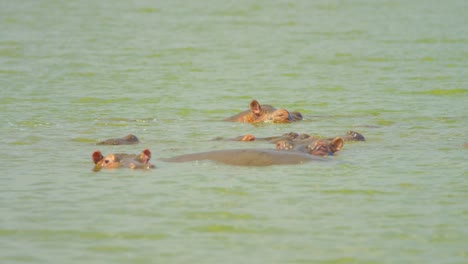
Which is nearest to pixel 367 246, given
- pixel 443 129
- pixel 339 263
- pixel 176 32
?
pixel 339 263

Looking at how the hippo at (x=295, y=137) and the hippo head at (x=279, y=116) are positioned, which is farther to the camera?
the hippo head at (x=279, y=116)

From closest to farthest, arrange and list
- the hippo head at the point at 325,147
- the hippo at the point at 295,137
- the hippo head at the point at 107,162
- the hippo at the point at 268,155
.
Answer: the hippo head at the point at 107,162 → the hippo at the point at 268,155 → the hippo head at the point at 325,147 → the hippo at the point at 295,137

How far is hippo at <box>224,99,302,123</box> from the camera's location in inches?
559

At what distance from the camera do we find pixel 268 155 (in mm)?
10281

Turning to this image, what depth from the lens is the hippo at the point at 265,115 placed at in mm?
14195

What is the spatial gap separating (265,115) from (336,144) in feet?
11.9

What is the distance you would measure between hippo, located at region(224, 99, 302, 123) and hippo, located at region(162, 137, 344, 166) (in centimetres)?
327

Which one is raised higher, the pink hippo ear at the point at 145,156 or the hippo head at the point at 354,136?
the pink hippo ear at the point at 145,156

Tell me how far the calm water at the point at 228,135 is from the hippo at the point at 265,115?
302 mm

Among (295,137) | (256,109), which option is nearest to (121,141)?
(295,137)

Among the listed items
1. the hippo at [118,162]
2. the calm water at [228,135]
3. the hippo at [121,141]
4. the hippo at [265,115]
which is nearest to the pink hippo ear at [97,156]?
the hippo at [118,162]

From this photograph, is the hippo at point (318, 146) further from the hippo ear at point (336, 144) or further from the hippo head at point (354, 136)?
the hippo head at point (354, 136)

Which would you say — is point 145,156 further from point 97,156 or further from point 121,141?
point 121,141

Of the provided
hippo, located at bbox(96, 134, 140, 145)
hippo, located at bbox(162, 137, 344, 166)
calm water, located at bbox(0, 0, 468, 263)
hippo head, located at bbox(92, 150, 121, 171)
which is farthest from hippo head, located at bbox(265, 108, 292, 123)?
hippo head, located at bbox(92, 150, 121, 171)
